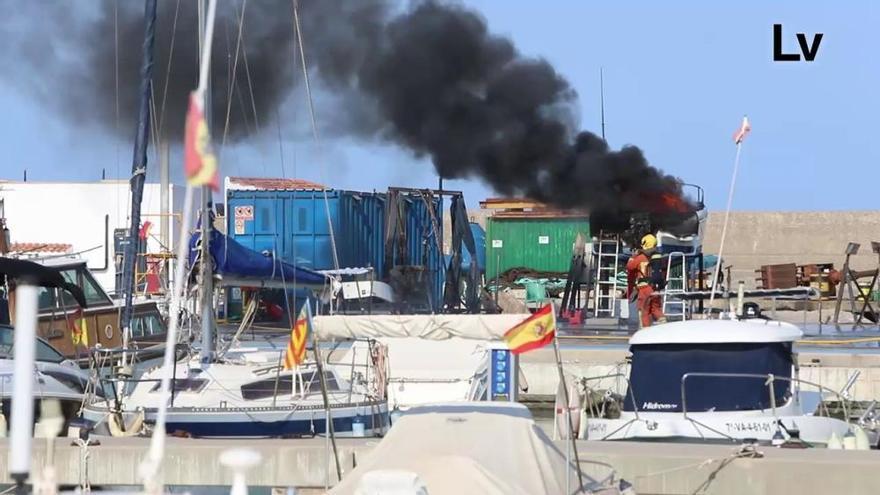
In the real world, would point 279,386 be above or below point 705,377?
below

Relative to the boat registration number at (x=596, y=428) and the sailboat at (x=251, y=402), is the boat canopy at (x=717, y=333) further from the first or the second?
the sailboat at (x=251, y=402)

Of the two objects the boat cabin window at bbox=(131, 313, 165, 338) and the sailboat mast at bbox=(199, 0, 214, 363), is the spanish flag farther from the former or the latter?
the boat cabin window at bbox=(131, 313, 165, 338)

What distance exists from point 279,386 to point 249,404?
497 millimetres

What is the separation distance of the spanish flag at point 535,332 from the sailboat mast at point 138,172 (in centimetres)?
1050

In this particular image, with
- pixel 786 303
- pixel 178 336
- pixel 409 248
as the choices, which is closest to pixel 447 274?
pixel 409 248

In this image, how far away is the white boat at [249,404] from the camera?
16578 millimetres

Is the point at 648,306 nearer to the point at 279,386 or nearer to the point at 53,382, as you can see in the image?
the point at 279,386

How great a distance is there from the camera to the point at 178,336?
75.4ft

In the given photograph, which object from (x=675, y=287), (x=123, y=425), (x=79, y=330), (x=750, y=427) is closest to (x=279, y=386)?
(x=123, y=425)

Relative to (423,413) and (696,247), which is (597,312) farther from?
(423,413)

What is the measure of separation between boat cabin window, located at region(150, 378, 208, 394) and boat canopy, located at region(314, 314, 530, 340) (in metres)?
3.79

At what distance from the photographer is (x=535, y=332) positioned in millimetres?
11555

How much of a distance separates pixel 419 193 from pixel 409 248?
1.55 m

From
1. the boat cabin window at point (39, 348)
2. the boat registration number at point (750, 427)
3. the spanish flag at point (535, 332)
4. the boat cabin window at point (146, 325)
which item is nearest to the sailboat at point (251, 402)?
the boat cabin window at point (39, 348)
